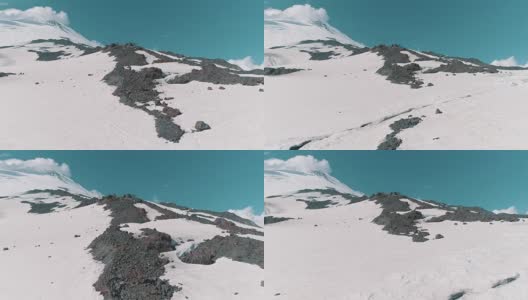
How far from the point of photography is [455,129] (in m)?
→ 22.0

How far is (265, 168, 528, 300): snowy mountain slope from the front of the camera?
1805cm

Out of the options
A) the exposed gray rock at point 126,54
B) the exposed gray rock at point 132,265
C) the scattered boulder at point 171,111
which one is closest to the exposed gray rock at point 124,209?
the exposed gray rock at point 132,265

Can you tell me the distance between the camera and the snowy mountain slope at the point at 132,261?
20.9 m

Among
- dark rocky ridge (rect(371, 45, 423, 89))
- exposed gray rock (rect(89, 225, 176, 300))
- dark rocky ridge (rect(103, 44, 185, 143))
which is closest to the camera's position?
exposed gray rock (rect(89, 225, 176, 300))

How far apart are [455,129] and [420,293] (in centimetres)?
862

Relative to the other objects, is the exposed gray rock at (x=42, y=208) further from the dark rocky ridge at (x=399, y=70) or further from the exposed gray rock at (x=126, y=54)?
the dark rocky ridge at (x=399, y=70)

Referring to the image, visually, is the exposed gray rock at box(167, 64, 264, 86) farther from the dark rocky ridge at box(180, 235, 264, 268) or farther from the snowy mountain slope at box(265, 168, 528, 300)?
the dark rocky ridge at box(180, 235, 264, 268)

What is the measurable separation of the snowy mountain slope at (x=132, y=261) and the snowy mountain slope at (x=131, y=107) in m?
6.45

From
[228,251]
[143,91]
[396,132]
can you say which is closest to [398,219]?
[396,132]

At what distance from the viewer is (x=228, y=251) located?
26219mm

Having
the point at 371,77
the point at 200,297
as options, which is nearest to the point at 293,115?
the point at 200,297

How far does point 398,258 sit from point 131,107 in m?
18.9

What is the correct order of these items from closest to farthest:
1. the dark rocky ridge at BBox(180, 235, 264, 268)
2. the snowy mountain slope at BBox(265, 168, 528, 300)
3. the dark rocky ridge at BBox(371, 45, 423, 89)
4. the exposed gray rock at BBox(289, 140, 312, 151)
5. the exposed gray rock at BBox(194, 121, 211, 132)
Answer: the snowy mountain slope at BBox(265, 168, 528, 300) → the exposed gray rock at BBox(289, 140, 312, 151) → the dark rocky ridge at BBox(180, 235, 264, 268) → the exposed gray rock at BBox(194, 121, 211, 132) → the dark rocky ridge at BBox(371, 45, 423, 89)

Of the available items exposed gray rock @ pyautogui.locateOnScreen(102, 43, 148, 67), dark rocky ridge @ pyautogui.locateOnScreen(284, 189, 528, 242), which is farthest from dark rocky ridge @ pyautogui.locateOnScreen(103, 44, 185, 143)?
dark rocky ridge @ pyautogui.locateOnScreen(284, 189, 528, 242)
